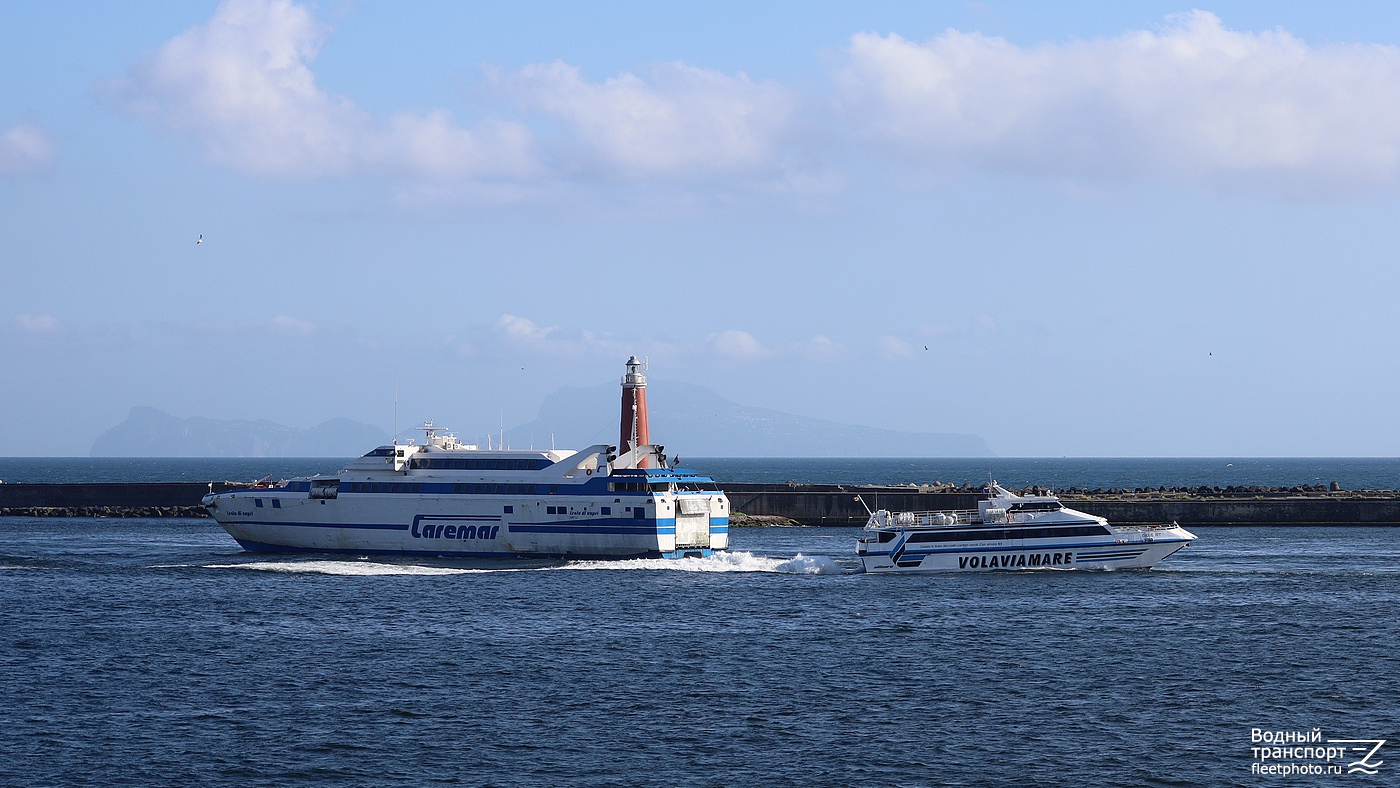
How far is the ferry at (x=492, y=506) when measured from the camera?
6088 centimetres

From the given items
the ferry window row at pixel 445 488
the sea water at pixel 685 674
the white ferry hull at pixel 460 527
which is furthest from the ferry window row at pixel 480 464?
the sea water at pixel 685 674

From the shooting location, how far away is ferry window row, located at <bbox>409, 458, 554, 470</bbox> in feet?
207

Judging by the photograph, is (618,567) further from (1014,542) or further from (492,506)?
(1014,542)

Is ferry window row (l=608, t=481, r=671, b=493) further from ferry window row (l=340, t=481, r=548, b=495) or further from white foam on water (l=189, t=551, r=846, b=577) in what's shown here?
white foam on water (l=189, t=551, r=846, b=577)

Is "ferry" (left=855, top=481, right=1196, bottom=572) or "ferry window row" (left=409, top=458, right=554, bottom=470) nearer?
"ferry" (left=855, top=481, right=1196, bottom=572)

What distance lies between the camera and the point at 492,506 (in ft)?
206

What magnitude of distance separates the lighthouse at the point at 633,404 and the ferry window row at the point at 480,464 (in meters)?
7.25

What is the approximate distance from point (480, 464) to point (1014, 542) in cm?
2420

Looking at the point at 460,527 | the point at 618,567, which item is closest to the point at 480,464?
the point at 460,527

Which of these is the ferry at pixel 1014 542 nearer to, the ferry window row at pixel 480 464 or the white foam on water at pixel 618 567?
the white foam on water at pixel 618 567

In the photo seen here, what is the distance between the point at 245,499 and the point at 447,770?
43.7 metres

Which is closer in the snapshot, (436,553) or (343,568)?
(343,568)

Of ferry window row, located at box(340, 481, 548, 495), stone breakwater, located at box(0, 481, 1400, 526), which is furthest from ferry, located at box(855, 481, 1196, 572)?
stone breakwater, located at box(0, 481, 1400, 526)

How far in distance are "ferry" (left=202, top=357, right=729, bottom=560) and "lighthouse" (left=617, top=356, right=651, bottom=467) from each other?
101 inches
